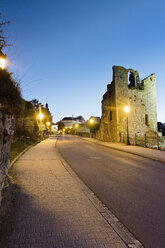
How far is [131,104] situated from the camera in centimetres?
2531

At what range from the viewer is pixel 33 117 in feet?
96.2

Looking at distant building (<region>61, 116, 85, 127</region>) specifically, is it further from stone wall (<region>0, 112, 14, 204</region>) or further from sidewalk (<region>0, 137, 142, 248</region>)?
stone wall (<region>0, 112, 14, 204</region>)

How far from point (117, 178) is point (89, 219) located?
10.9 ft

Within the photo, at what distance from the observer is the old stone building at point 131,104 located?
2459 cm

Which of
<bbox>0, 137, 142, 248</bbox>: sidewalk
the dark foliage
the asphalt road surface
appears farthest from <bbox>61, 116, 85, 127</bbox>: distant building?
the dark foliage

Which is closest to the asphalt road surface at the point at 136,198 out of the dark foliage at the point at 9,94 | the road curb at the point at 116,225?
the road curb at the point at 116,225

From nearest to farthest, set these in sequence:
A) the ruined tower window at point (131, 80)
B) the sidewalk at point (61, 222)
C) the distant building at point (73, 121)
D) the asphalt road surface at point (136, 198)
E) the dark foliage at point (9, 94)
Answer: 1. the sidewalk at point (61, 222)
2. the asphalt road surface at point (136, 198)
3. the dark foliage at point (9, 94)
4. the ruined tower window at point (131, 80)
5. the distant building at point (73, 121)

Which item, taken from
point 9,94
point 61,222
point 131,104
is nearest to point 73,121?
point 131,104

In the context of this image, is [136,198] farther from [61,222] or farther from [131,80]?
[131,80]

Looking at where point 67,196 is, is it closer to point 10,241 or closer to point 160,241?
point 10,241

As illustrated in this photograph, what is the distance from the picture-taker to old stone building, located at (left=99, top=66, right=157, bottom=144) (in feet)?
80.7

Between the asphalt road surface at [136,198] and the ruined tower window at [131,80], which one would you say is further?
the ruined tower window at [131,80]

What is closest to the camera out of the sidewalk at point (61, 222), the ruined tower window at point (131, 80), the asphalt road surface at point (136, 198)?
the sidewalk at point (61, 222)

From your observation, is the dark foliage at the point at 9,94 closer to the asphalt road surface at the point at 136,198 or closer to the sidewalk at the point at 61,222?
the sidewalk at the point at 61,222
